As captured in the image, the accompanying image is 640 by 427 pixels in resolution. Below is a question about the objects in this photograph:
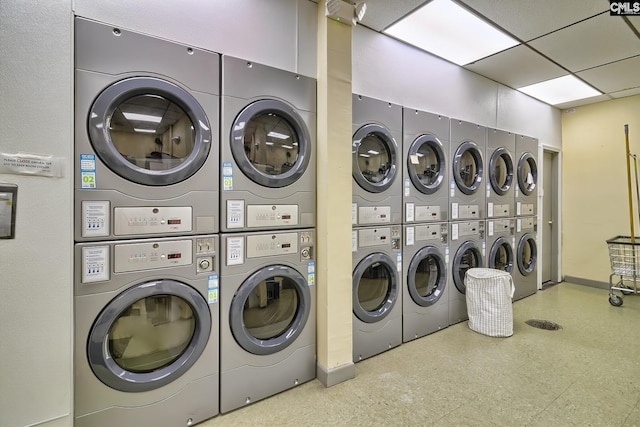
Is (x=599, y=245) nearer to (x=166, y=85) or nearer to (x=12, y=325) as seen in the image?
(x=166, y=85)

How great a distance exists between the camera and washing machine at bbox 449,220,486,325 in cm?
312

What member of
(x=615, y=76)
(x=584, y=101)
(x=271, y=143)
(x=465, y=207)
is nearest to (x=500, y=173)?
(x=465, y=207)

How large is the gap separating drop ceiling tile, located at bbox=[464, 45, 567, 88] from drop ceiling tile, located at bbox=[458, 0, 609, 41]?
0.38m

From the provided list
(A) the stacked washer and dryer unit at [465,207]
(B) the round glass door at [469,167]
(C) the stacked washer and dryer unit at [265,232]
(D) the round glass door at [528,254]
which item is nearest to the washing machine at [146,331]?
(C) the stacked washer and dryer unit at [265,232]

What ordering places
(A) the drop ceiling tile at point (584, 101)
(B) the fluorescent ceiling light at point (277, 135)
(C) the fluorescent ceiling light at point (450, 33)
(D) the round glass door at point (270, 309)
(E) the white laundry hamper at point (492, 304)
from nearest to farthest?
(D) the round glass door at point (270, 309) < (B) the fluorescent ceiling light at point (277, 135) < (C) the fluorescent ceiling light at point (450, 33) < (E) the white laundry hamper at point (492, 304) < (A) the drop ceiling tile at point (584, 101)

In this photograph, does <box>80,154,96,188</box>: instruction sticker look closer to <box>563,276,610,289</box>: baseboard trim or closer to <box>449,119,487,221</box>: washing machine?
<box>449,119,487,221</box>: washing machine

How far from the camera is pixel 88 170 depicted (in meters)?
1.42

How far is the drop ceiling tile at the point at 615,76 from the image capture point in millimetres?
3250

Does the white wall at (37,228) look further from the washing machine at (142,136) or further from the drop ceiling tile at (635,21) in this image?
the drop ceiling tile at (635,21)

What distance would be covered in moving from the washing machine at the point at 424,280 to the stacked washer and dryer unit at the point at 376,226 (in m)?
0.10

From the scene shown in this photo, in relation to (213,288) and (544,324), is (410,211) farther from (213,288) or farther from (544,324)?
(544,324)

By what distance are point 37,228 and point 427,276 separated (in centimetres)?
298

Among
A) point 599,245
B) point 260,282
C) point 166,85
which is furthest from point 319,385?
point 599,245

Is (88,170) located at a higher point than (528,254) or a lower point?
higher
